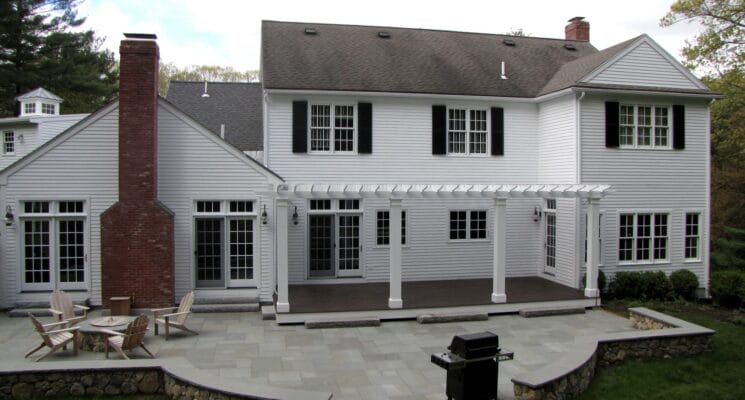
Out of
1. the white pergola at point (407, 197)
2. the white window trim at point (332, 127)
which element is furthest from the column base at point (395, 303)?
the white window trim at point (332, 127)

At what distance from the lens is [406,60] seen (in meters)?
17.6

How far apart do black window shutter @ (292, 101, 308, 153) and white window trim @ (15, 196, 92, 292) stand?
5.14 m

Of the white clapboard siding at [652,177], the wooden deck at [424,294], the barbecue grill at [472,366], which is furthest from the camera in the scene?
the white clapboard siding at [652,177]

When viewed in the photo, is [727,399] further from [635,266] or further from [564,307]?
[635,266]

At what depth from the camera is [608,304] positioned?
14242mm

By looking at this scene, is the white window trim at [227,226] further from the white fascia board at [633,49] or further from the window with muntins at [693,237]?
the window with muntins at [693,237]

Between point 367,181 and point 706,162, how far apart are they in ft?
31.5

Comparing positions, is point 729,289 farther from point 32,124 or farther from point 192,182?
point 32,124

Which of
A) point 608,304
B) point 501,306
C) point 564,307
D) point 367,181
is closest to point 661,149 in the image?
point 608,304

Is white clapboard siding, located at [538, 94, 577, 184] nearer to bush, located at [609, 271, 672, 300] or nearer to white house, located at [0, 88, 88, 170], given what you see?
bush, located at [609, 271, 672, 300]

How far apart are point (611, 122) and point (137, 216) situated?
39.3 feet

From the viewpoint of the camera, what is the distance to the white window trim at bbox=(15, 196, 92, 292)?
13.1 m

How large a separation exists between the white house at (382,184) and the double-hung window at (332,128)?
57 mm

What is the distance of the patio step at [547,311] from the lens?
1304cm
